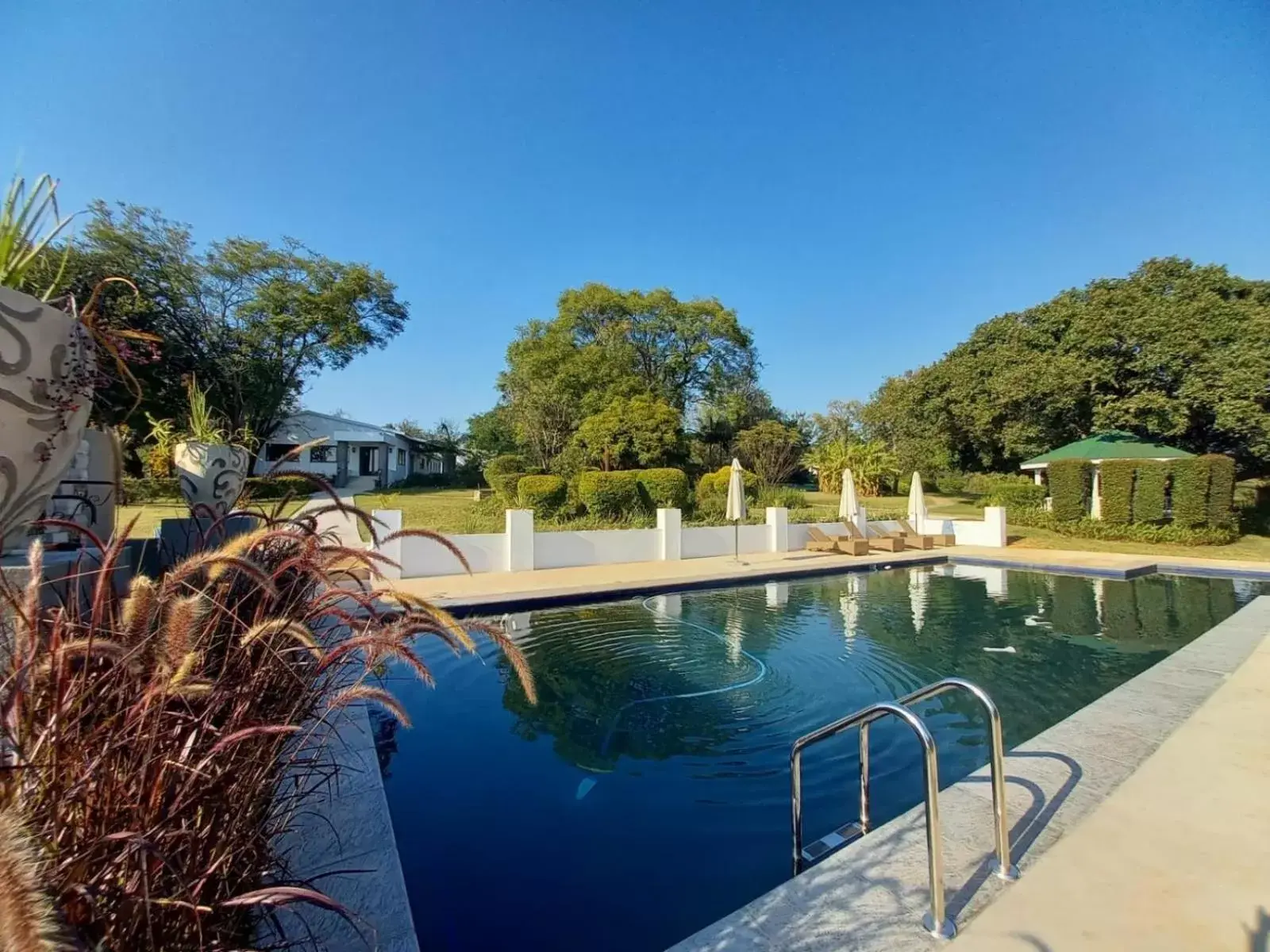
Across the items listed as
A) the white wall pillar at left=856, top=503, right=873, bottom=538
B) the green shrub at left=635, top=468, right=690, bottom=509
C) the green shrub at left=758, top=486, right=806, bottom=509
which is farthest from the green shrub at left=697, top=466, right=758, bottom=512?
the white wall pillar at left=856, top=503, right=873, bottom=538

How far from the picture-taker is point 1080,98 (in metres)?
12.2

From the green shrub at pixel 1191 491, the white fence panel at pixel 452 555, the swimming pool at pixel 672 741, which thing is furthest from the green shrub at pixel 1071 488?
the white fence panel at pixel 452 555

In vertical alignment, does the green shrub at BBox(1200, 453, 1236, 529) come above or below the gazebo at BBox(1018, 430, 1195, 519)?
below

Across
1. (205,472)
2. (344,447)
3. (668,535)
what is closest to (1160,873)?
(205,472)

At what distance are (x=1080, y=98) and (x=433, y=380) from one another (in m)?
27.7

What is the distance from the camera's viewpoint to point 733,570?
1259cm

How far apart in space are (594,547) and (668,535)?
1911 millimetres

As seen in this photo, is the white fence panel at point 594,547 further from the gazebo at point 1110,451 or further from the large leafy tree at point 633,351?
the large leafy tree at point 633,351

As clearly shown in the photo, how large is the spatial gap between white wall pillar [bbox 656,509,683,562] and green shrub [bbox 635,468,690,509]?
2.69 metres

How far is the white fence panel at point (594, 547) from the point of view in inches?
503

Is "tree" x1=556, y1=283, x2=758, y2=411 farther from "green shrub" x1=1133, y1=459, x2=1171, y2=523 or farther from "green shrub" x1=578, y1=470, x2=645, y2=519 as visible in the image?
"green shrub" x1=1133, y1=459, x2=1171, y2=523

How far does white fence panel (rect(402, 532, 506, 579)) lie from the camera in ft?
37.1

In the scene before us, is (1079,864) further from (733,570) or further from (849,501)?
(849,501)

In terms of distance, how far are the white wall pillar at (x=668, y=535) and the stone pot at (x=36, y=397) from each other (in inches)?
482
